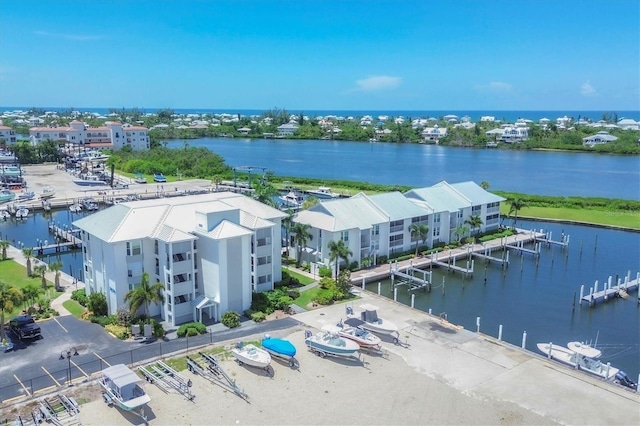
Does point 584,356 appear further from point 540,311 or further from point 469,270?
point 469,270

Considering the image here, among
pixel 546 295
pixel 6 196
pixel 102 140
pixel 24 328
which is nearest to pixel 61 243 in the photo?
pixel 24 328

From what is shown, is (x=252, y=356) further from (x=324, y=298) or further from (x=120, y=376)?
(x=324, y=298)

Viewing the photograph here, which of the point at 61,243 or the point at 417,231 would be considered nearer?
the point at 417,231

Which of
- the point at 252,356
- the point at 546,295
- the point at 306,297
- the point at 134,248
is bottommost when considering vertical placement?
the point at 546,295

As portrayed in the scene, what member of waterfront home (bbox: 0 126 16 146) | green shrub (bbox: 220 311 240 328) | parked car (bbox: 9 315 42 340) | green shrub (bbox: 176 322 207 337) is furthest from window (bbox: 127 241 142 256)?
waterfront home (bbox: 0 126 16 146)

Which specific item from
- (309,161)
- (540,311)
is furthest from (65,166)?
(540,311)

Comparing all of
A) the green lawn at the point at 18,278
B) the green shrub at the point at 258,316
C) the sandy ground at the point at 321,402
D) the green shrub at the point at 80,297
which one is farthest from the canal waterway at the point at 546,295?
the green shrub at the point at 258,316
